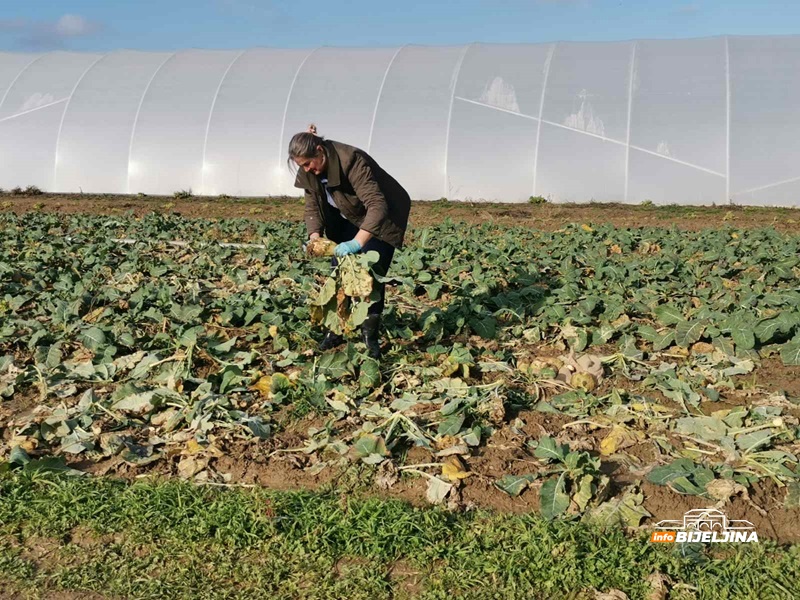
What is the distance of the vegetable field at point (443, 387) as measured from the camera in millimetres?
→ 3635

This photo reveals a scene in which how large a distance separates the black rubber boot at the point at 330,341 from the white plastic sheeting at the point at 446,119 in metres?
11.8

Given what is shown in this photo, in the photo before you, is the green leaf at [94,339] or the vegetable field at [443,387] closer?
the vegetable field at [443,387]

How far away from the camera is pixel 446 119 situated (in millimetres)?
17359

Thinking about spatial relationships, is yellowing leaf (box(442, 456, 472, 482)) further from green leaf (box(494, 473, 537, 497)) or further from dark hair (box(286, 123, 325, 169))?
dark hair (box(286, 123, 325, 169))

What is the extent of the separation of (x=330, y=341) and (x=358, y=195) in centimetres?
108

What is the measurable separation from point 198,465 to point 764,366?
11.4 ft

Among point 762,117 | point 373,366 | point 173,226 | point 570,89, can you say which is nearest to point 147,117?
point 173,226

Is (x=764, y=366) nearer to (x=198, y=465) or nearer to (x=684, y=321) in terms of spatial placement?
(x=684, y=321)

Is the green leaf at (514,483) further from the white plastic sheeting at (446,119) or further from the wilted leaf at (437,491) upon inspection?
the white plastic sheeting at (446,119)

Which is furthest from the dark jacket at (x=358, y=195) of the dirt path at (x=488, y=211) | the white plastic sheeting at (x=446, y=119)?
the white plastic sheeting at (x=446, y=119)

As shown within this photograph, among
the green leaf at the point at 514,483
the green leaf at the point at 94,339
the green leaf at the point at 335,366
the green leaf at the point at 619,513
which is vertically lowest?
the green leaf at the point at 619,513

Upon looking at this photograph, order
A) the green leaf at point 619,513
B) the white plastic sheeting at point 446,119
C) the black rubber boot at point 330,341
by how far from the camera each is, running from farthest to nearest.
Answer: the white plastic sheeting at point 446,119 < the black rubber boot at point 330,341 < the green leaf at point 619,513

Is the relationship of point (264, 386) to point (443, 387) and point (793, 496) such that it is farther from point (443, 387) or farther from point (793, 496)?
point (793, 496)

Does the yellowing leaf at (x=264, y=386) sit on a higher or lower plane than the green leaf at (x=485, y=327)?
lower
